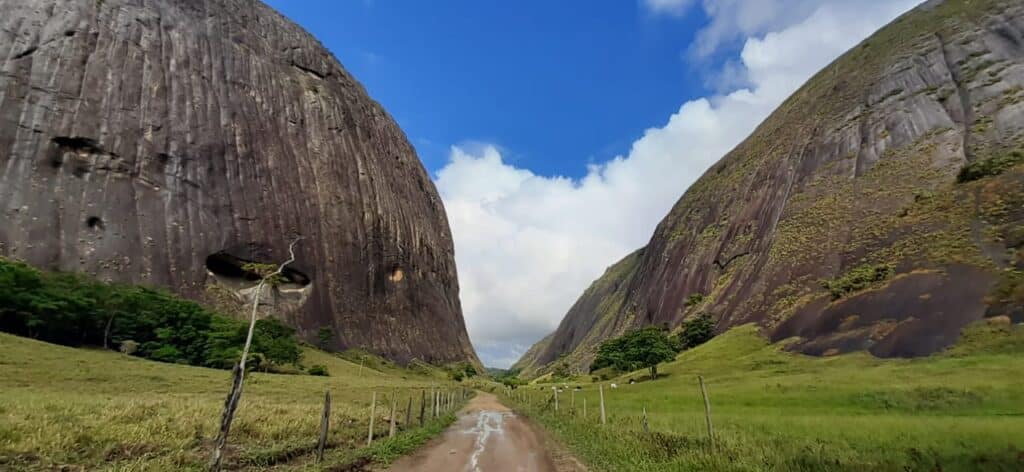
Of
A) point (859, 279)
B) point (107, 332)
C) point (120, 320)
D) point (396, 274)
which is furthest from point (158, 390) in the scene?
point (859, 279)

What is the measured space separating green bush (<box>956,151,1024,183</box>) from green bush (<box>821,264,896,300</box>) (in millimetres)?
13273

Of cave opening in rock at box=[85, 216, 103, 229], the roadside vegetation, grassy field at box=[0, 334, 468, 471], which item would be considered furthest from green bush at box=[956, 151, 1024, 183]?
cave opening in rock at box=[85, 216, 103, 229]

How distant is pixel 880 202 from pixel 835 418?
4819cm

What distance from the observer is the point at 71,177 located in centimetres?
5244

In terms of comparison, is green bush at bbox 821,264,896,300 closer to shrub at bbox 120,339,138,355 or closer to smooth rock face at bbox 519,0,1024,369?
smooth rock face at bbox 519,0,1024,369

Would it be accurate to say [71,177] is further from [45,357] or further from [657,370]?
[657,370]

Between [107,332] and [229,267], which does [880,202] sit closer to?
[229,267]

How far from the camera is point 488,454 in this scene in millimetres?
13609

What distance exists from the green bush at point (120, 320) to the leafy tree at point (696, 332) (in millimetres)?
49249

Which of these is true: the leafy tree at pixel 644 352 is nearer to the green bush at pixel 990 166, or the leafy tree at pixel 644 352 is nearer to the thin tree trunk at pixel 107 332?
the green bush at pixel 990 166

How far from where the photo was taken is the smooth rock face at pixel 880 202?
131 ft

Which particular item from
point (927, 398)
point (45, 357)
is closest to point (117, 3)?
point (45, 357)

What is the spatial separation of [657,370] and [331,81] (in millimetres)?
70148

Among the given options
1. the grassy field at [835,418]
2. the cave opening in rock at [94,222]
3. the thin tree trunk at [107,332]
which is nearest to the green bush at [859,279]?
the grassy field at [835,418]
